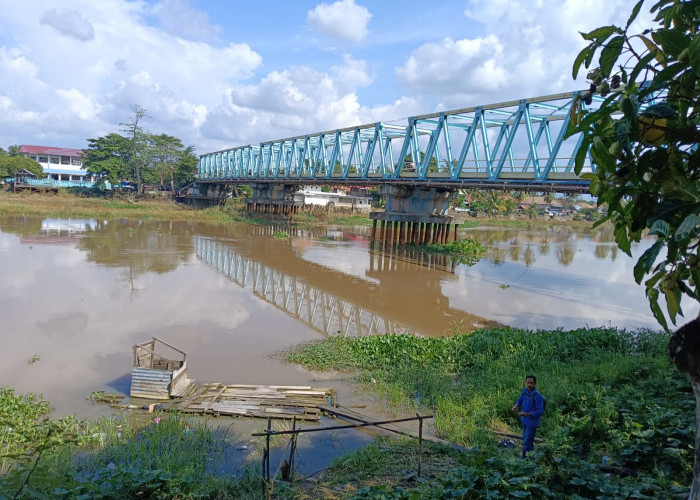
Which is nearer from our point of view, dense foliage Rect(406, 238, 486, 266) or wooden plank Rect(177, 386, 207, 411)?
wooden plank Rect(177, 386, 207, 411)

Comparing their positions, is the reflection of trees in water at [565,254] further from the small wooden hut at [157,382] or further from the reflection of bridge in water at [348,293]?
the small wooden hut at [157,382]

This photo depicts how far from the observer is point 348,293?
1934 centimetres

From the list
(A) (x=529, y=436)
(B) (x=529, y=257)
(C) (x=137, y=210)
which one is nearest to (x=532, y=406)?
(A) (x=529, y=436)

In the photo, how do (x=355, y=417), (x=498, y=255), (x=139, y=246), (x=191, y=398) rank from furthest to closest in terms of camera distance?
(x=498, y=255) < (x=139, y=246) < (x=191, y=398) < (x=355, y=417)

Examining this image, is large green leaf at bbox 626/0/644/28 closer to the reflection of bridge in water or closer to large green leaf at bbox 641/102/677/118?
large green leaf at bbox 641/102/677/118

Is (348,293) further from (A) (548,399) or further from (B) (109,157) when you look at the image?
(B) (109,157)

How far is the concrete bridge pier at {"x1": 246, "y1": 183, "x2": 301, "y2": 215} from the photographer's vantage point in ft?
176

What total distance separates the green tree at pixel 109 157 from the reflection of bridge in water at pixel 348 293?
3554 cm

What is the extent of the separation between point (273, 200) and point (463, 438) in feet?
164

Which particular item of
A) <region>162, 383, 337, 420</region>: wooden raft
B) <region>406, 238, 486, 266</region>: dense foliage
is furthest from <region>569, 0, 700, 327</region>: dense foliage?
<region>406, 238, 486, 266</region>: dense foliage

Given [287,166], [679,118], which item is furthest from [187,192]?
[679,118]

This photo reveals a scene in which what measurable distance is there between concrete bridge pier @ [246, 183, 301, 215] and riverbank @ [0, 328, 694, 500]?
141 feet

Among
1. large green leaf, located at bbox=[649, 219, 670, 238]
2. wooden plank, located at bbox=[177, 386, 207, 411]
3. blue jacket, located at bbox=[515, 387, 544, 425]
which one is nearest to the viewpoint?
large green leaf, located at bbox=[649, 219, 670, 238]

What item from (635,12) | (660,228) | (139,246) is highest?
(635,12)
